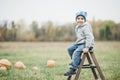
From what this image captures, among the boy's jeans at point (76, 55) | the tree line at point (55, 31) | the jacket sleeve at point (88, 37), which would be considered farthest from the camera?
the tree line at point (55, 31)

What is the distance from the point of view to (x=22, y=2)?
13.8 meters

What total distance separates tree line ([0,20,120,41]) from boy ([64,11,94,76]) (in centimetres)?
1179

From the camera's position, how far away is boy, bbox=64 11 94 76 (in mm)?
5844

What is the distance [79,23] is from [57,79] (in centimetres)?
150

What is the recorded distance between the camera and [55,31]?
21.2m

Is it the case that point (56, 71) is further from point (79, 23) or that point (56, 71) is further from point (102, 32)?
point (102, 32)

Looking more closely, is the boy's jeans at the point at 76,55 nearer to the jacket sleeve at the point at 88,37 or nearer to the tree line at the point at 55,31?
the jacket sleeve at the point at 88,37

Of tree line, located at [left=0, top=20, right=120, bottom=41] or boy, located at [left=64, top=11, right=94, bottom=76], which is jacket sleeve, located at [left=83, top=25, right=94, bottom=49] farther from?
tree line, located at [left=0, top=20, right=120, bottom=41]

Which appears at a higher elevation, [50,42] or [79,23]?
[79,23]

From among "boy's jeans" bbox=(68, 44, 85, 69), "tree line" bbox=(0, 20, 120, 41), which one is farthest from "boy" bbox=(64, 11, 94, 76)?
"tree line" bbox=(0, 20, 120, 41)

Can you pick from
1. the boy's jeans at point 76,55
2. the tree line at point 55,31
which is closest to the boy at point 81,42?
the boy's jeans at point 76,55

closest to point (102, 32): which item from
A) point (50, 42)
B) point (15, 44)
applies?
point (50, 42)

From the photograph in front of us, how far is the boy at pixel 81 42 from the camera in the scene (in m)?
5.84

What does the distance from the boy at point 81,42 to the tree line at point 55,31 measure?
1179 centimetres
